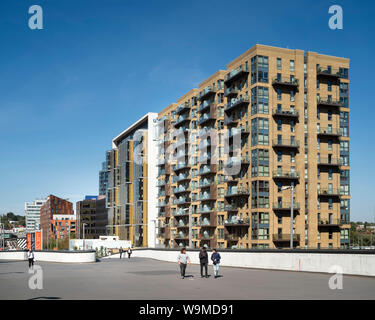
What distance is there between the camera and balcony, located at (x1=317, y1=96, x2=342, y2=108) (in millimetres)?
81625

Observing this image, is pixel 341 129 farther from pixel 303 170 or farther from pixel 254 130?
pixel 254 130

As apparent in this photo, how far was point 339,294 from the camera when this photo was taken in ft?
55.4

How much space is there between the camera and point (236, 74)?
8075 cm

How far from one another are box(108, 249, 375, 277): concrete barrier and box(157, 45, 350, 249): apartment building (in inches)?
1486

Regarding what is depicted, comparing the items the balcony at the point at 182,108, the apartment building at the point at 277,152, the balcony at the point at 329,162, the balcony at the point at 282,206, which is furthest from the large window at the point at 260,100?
the balcony at the point at 182,108

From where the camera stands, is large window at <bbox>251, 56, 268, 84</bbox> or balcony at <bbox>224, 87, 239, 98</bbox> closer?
large window at <bbox>251, 56, 268, 84</bbox>

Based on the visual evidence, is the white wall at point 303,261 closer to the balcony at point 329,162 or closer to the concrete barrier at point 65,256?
the concrete barrier at point 65,256

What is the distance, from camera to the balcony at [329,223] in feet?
263

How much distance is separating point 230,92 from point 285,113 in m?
10.4

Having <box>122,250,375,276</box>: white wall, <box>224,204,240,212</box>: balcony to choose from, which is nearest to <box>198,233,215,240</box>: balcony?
<box>224,204,240,212</box>: balcony

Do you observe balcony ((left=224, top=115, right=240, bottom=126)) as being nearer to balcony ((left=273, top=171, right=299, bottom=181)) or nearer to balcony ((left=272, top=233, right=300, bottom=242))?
balcony ((left=273, top=171, right=299, bottom=181))

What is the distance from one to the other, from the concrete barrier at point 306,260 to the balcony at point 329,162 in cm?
4791

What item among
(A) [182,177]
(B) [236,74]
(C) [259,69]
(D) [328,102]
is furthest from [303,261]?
(A) [182,177]
